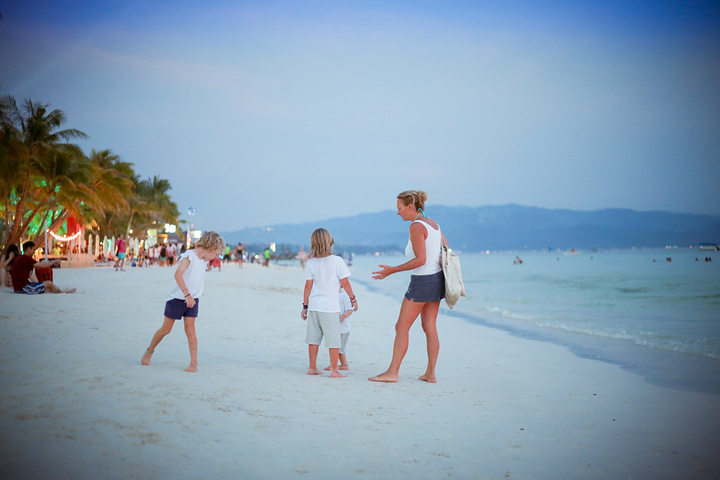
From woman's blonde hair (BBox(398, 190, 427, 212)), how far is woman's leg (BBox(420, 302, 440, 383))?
0.94 metres

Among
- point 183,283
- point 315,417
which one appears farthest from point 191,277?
point 315,417

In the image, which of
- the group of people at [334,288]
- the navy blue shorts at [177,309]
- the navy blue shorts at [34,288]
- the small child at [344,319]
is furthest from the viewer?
the navy blue shorts at [34,288]

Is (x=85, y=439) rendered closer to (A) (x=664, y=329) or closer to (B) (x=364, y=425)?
(B) (x=364, y=425)

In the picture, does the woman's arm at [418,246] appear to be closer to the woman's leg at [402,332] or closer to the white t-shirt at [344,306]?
the woman's leg at [402,332]

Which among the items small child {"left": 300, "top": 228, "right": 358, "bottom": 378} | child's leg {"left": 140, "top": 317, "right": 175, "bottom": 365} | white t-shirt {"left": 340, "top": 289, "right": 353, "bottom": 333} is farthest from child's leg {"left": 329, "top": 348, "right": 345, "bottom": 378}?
child's leg {"left": 140, "top": 317, "right": 175, "bottom": 365}

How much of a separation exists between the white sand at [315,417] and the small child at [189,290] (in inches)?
14.4

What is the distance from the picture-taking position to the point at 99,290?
13.7 meters

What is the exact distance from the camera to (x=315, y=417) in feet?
13.6

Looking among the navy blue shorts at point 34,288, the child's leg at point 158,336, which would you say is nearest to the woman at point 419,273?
the child's leg at point 158,336

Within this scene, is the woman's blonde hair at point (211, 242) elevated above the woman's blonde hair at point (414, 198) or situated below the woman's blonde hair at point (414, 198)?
below

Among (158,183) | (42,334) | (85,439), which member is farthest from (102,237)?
(85,439)

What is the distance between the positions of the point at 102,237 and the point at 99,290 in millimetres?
45690

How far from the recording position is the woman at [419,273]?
5.12 meters

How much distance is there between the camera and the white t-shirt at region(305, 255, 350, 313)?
5.45 metres
